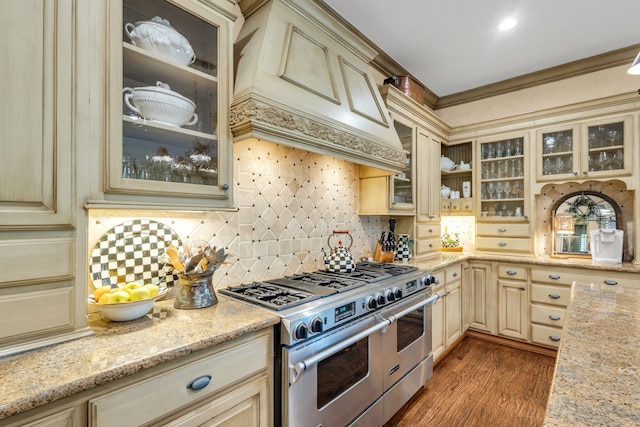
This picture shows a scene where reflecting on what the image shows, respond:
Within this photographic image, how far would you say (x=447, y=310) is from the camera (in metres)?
2.87

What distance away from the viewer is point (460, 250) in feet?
11.7

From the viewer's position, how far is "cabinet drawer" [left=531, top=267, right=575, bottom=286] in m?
2.86

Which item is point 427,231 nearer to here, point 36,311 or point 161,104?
point 161,104

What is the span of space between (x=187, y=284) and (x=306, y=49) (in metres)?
1.46

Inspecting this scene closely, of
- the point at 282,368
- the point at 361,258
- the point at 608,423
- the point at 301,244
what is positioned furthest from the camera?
the point at 361,258

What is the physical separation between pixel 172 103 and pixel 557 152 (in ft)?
11.8

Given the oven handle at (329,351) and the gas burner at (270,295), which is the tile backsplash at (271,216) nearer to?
the gas burner at (270,295)

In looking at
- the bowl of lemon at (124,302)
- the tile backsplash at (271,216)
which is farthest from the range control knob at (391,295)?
the bowl of lemon at (124,302)

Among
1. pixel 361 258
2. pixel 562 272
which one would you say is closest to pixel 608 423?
pixel 361 258

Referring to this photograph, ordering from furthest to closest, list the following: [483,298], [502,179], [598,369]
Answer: [502,179]
[483,298]
[598,369]

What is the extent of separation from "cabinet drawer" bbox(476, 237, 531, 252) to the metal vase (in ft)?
10.4

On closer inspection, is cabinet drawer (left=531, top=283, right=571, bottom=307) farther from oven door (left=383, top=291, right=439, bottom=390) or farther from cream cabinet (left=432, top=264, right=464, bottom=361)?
oven door (left=383, top=291, right=439, bottom=390)

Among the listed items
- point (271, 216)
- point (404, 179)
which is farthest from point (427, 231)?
point (271, 216)

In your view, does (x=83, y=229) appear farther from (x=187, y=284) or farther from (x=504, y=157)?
(x=504, y=157)
